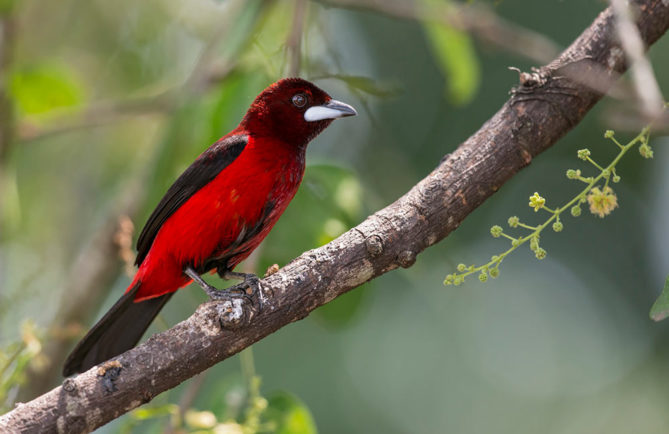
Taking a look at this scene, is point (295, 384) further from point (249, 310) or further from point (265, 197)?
point (249, 310)

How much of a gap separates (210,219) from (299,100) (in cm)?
82

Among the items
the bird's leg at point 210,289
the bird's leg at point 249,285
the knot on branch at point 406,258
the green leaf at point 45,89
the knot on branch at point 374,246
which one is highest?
the green leaf at point 45,89

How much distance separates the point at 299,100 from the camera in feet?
12.3

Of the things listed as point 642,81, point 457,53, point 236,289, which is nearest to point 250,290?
point 236,289

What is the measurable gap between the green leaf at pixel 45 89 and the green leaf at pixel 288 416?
2.30 meters

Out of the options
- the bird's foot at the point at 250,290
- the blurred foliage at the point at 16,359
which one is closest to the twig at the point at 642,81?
the bird's foot at the point at 250,290

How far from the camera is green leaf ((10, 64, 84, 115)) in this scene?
13.8 ft

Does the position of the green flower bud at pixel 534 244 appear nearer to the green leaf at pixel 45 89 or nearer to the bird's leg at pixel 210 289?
the bird's leg at pixel 210 289

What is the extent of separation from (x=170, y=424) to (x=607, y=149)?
727 centimetres

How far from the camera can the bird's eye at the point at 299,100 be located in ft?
12.3

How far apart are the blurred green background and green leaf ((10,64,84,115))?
1 centimetres

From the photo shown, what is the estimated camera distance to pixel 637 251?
11.1 m

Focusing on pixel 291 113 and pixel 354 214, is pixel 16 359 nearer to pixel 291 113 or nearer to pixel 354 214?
pixel 354 214

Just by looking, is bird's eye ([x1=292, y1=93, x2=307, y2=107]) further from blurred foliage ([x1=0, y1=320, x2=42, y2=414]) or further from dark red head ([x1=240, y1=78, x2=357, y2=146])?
blurred foliage ([x1=0, y1=320, x2=42, y2=414])
